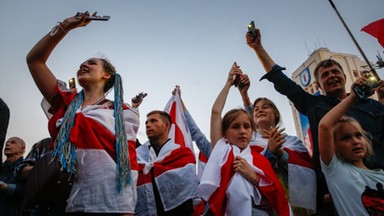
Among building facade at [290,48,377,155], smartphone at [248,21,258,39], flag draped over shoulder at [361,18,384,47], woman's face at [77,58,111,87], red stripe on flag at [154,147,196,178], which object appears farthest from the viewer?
building facade at [290,48,377,155]

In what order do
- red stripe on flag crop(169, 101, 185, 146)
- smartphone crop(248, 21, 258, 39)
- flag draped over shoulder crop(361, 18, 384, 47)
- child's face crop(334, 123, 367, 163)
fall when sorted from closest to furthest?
child's face crop(334, 123, 367, 163) < smartphone crop(248, 21, 258, 39) < flag draped over shoulder crop(361, 18, 384, 47) < red stripe on flag crop(169, 101, 185, 146)

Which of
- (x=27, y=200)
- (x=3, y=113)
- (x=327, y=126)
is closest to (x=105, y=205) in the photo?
(x=27, y=200)

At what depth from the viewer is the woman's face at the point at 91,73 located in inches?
83.7

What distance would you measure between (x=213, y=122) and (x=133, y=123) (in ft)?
2.81

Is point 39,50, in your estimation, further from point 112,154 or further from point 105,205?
point 105,205

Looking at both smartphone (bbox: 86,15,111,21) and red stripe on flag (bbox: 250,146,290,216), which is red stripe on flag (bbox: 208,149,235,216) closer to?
red stripe on flag (bbox: 250,146,290,216)

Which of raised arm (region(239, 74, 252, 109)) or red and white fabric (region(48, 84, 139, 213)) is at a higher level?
raised arm (region(239, 74, 252, 109))

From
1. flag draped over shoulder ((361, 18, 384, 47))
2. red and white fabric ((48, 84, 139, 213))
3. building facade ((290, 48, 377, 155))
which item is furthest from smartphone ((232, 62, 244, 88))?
building facade ((290, 48, 377, 155))

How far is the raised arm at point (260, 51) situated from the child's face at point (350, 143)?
3.33 feet

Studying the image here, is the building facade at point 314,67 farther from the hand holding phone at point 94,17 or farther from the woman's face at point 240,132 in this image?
the hand holding phone at point 94,17

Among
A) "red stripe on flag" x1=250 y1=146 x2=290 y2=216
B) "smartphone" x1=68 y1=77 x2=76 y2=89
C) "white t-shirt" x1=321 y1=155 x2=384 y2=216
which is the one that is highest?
"smartphone" x1=68 y1=77 x2=76 y2=89

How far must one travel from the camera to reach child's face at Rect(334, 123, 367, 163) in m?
2.25

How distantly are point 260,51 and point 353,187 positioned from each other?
169cm

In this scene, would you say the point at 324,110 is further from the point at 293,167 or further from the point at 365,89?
the point at 293,167
